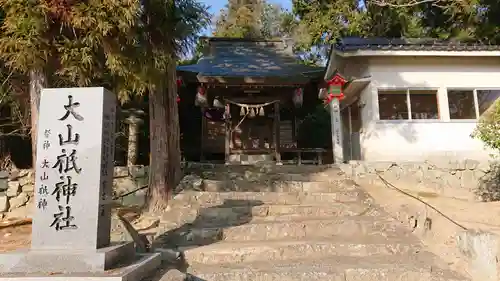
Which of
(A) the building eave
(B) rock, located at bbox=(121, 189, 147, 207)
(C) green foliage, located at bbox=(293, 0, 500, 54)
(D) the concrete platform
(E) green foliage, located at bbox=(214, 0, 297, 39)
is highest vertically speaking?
(E) green foliage, located at bbox=(214, 0, 297, 39)

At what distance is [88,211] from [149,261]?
0.91 metres

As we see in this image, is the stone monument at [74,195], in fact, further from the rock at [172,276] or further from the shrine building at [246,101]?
the shrine building at [246,101]

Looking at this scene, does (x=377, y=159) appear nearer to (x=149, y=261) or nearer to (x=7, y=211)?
(x=149, y=261)

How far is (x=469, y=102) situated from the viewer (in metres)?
11.1

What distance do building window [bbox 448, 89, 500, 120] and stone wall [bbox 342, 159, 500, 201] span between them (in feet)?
6.64

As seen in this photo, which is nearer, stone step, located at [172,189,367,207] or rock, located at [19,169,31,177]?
stone step, located at [172,189,367,207]

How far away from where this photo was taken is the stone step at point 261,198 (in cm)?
695

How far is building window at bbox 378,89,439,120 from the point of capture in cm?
1077

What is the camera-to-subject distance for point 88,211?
3867 mm

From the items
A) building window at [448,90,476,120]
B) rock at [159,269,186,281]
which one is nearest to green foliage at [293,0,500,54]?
building window at [448,90,476,120]

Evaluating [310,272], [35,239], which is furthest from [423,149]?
[35,239]

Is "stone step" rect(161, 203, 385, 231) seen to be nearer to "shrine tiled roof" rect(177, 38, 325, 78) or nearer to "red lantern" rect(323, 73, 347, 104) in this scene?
"red lantern" rect(323, 73, 347, 104)

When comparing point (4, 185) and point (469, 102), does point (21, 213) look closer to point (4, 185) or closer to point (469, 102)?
point (4, 185)

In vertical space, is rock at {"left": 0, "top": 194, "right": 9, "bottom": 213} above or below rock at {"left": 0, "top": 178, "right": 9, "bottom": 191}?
below
